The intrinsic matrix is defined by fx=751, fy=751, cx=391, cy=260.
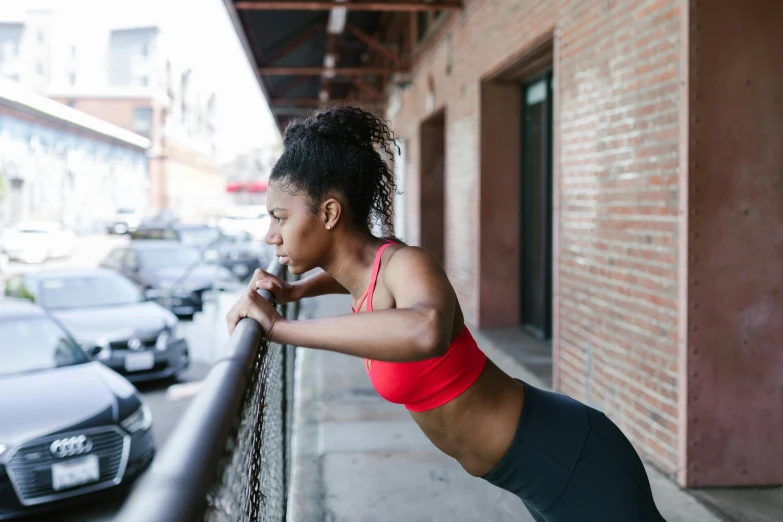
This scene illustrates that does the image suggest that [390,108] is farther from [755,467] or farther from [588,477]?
[588,477]

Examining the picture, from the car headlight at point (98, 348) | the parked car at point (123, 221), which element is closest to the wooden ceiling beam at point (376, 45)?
the car headlight at point (98, 348)

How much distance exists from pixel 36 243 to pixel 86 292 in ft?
73.5

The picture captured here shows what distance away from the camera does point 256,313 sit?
6.17 feet

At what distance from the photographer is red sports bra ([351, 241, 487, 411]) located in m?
1.80

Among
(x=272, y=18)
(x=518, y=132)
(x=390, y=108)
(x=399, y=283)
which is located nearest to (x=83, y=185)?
(x=390, y=108)

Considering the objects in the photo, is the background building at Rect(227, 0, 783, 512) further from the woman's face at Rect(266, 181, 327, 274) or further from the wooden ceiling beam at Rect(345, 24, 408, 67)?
the wooden ceiling beam at Rect(345, 24, 408, 67)

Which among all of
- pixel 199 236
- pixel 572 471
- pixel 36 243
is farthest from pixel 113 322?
pixel 36 243

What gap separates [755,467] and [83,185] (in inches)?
1698

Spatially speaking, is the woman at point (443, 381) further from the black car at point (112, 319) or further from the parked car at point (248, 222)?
the parked car at point (248, 222)

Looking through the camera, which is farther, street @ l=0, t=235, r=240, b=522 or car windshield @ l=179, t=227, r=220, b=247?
car windshield @ l=179, t=227, r=220, b=247

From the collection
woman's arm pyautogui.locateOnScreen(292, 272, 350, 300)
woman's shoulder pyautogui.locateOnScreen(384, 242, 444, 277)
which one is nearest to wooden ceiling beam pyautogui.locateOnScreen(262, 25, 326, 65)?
woman's arm pyautogui.locateOnScreen(292, 272, 350, 300)

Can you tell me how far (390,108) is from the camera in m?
18.0

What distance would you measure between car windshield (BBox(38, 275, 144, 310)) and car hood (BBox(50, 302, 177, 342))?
208 millimetres

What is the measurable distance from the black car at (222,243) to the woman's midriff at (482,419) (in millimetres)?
18326
